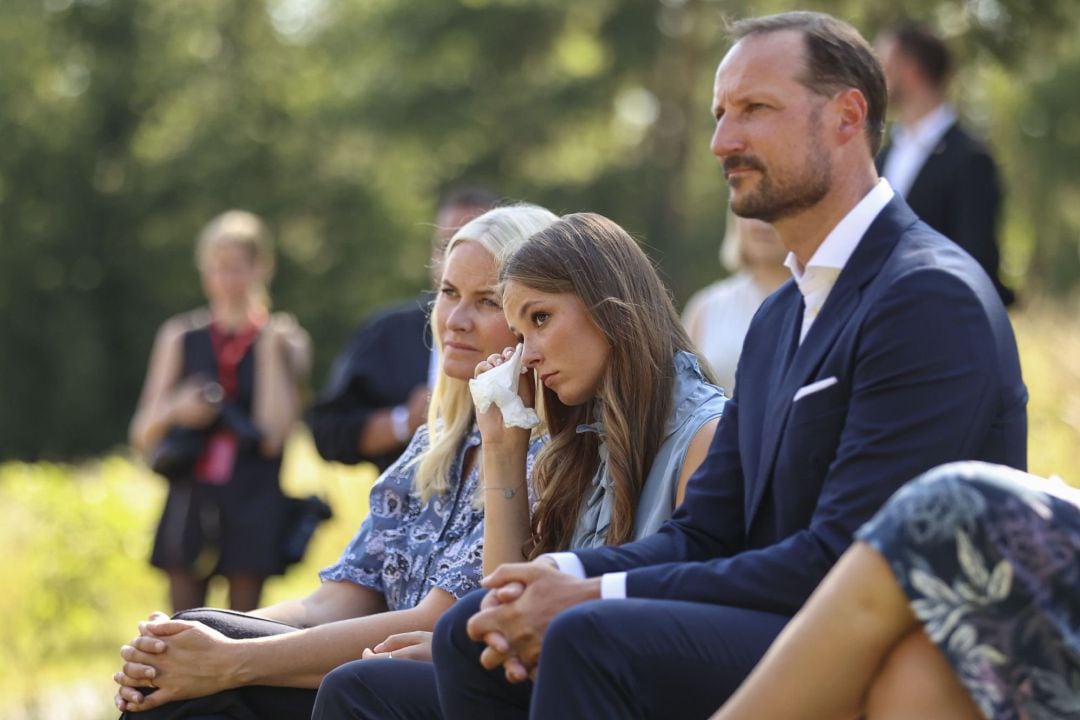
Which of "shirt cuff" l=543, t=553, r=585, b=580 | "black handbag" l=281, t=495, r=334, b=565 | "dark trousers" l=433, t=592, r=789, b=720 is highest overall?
"shirt cuff" l=543, t=553, r=585, b=580

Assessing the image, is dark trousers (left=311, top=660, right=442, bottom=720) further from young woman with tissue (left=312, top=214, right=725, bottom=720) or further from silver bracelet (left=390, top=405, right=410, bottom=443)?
silver bracelet (left=390, top=405, right=410, bottom=443)

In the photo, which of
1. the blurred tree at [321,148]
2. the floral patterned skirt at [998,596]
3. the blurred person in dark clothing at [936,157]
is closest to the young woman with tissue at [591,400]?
the floral patterned skirt at [998,596]

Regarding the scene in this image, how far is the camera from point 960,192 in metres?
5.66

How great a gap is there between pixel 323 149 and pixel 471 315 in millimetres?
26126

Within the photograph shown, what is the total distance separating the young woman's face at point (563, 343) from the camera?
3.71 m

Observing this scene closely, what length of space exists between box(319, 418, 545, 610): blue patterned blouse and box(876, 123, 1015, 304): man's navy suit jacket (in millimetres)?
2255

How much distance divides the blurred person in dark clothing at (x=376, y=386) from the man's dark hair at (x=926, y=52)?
172 cm

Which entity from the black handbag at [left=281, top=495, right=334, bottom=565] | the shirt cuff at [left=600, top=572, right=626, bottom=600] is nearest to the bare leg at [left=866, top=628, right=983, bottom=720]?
the shirt cuff at [left=600, top=572, right=626, bottom=600]

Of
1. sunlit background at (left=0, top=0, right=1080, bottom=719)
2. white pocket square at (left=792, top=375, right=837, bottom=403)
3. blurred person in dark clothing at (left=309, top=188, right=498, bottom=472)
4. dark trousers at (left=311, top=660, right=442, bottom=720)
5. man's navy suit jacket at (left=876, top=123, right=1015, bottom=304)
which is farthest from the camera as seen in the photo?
sunlit background at (left=0, top=0, right=1080, bottom=719)

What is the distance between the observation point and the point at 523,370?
3832mm

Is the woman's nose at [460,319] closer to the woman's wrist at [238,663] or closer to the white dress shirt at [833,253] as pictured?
the woman's wrist at [238,663]

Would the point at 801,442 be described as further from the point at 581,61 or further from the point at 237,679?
the point at 581,61

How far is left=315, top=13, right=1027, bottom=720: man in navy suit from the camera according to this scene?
286 centimetres

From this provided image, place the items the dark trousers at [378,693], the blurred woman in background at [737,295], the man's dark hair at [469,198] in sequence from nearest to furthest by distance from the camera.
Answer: the dark trousers at [378,693] < the blurred woman in background at [737,295] < the man's dark hair at [469,198]
